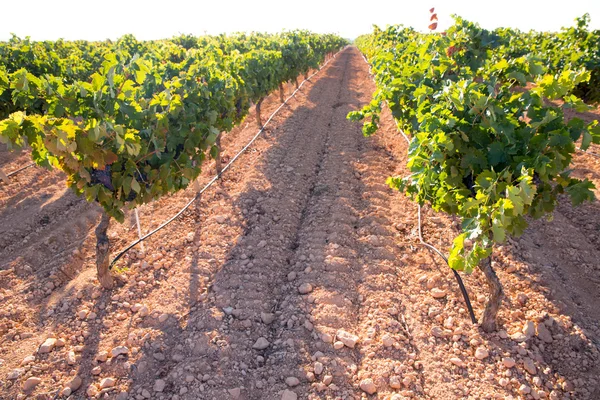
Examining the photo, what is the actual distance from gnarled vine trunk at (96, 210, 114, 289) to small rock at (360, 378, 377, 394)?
12.8 ft

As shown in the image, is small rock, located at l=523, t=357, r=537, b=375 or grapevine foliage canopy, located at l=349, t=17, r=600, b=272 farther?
small rock, located at l=523, t=357, r=537, b=375

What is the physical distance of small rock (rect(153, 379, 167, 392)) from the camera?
423cm

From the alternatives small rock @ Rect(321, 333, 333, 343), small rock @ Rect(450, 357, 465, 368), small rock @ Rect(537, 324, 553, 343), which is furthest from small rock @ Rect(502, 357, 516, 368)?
small rock @ Rect(321, 333, 333, 343)

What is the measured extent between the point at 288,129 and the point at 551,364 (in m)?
9.62

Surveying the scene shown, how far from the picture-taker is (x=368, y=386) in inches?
164

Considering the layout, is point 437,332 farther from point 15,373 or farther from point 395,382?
point 15,373

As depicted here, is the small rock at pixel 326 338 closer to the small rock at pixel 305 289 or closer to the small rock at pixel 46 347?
the small rock at pixel 305 289

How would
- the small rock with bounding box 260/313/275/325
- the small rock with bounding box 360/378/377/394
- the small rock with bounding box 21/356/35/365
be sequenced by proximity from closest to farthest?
1. the small rock with bounding box 360/378/377/394
2. the small rock with bounding box 21/356/35/365
3. the small rock with bounding box 260/313/275/325

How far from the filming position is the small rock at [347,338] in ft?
15.3

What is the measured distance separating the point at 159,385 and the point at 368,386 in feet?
7.59

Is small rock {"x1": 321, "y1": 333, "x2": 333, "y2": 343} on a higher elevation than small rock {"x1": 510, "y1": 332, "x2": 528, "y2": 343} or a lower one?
higher

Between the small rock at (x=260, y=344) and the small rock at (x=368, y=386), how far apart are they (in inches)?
49.5

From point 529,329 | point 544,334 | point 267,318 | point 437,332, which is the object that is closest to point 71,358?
point 267,318

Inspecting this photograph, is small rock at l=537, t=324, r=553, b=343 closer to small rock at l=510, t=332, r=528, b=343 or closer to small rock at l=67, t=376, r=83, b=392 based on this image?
small rock at l=510, t=332, r=528, b=343
